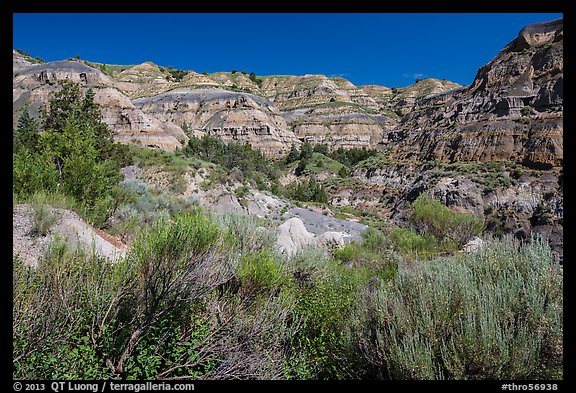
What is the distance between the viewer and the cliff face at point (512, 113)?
35.8 metres

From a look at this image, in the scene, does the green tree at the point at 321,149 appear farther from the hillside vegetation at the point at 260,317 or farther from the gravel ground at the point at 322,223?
the hillside vegetation at the point at 260,317

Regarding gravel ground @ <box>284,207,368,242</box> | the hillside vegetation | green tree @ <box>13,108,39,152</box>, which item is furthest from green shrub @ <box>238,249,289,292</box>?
gravel ground @ <box>284,207,368,242</box>

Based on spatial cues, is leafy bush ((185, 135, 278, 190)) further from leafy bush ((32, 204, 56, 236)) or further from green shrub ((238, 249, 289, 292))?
green shrub ((238, 249, 289, 292))

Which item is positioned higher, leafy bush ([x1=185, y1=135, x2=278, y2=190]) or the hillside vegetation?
leafy bush ([x1=185, y1=135, x2=278, y2=190])

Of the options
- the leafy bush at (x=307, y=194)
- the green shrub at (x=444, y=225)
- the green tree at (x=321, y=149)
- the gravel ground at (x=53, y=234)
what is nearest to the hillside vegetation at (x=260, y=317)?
the gravel ground at (x=53, y=234)

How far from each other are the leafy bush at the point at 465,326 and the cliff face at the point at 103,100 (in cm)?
3742

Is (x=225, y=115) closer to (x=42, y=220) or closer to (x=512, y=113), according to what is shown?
(x=512, y=113)

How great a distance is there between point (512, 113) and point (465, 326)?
4773cm

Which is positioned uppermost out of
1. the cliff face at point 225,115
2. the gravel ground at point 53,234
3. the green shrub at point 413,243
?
the cliff face at point 225,115

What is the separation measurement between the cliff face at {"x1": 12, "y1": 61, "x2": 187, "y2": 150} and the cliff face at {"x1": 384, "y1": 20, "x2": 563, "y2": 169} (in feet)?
124

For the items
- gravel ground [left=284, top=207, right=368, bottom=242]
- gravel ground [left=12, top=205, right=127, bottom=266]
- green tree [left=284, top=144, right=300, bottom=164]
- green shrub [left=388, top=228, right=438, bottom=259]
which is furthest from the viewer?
green tree [left=284, top=144, right=300, bottom=164]

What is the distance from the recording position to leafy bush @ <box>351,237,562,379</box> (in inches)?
127
